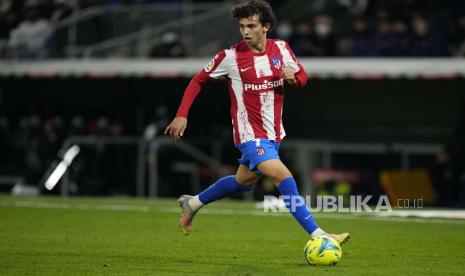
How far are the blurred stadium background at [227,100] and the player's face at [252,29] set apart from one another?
1079cm

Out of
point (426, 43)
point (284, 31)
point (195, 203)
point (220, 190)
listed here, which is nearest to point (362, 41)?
point (426, 43)

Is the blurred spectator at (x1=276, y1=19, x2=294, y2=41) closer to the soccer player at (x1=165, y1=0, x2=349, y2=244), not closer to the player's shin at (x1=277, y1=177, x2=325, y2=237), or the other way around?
the soccer player at (x1=165, y1=0, x2=349, y2=244)

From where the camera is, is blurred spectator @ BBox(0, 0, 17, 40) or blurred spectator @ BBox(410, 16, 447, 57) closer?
blurred spectator @ BBox(410, 16, 447, 57)

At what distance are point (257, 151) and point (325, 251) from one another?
1192 mm

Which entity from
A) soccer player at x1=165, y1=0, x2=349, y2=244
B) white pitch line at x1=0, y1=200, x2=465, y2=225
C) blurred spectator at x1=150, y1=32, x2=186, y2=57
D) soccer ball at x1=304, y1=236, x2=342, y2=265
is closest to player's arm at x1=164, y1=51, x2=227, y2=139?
soccer player at x1=165, y1=0, x2=349, y2=244

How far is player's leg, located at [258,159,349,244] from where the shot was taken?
952 centimetres

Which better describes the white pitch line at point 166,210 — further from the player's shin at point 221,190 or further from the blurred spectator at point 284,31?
the blurred spectator at point 284,31

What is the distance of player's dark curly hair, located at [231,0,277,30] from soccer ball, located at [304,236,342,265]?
6.83 feet

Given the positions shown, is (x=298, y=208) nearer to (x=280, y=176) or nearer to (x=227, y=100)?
(x=280, y=176)

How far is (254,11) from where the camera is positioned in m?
9.91

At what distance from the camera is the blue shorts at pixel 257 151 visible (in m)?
9.87

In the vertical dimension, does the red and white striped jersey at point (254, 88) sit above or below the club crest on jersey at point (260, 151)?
above

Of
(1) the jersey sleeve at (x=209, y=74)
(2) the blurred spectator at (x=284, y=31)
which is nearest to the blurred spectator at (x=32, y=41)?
(2) the blurred spectator at (x=284, y=31)

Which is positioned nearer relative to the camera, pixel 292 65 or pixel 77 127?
pixel 292 65
